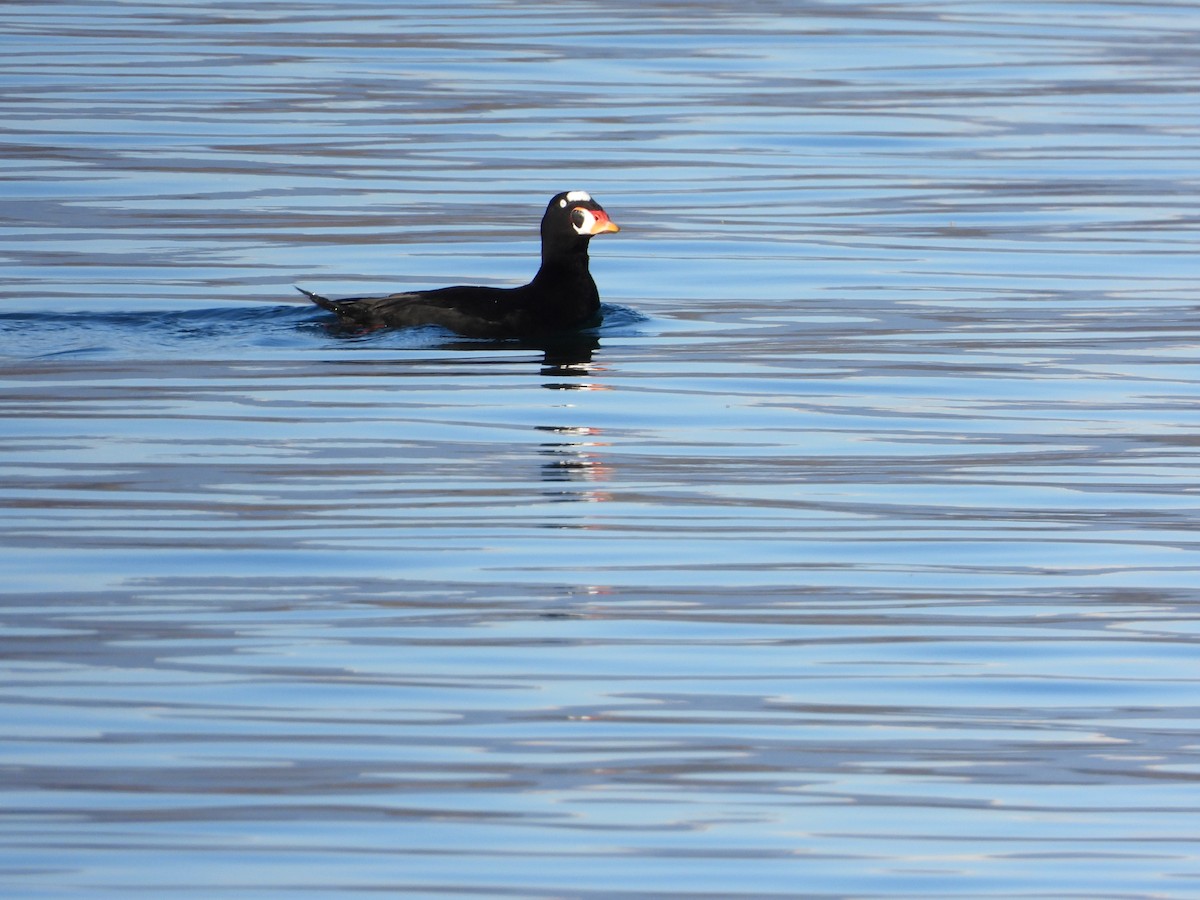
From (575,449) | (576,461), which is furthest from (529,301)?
(576,461)

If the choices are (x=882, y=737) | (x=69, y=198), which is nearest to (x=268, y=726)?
(x=882, y=737)

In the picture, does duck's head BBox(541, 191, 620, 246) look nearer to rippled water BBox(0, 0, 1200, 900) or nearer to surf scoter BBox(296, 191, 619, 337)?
surf scoter BBox(296, 191, 619, 337)

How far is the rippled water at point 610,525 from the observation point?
229 inches

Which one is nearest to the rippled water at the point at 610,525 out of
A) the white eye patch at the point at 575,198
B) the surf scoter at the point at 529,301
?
the surf scoter at the point at 529,301

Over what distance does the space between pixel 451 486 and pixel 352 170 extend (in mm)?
9567

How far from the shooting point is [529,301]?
1284cm

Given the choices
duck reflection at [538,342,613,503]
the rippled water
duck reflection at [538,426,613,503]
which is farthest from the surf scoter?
duck reflection at [538,426,613,503]

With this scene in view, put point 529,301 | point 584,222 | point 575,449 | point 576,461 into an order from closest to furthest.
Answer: point 576,461, point 575,449, point 529,301, point 584,222

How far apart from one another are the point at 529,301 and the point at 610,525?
14.3 feet

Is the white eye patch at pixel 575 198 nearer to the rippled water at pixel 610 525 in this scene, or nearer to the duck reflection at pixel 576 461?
the rippled water at pixel 610 525

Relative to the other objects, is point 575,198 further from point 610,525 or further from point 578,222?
point 610,525

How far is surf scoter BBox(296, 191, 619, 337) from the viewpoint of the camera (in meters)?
12.4

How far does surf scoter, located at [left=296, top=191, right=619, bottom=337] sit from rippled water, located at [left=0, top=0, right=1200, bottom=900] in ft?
0.49

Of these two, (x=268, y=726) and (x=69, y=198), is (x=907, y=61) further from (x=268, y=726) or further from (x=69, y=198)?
(x=268, y=726)
